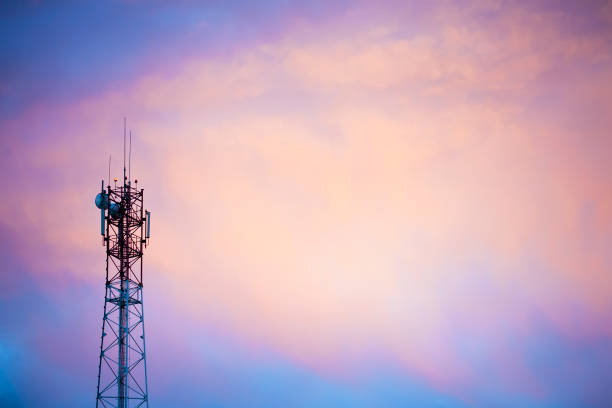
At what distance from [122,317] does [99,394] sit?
8528 millimetres

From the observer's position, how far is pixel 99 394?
7856 centimetres

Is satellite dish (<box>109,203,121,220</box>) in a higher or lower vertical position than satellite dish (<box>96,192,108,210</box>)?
lower

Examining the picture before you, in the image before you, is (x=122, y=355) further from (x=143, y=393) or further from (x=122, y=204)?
(x=122, y=204)

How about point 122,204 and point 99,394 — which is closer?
point 99,394

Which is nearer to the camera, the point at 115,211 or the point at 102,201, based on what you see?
the point at 102,201

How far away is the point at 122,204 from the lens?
8394 centimetres

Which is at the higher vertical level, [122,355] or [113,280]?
[113,280]

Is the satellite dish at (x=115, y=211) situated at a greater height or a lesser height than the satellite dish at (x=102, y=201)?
lesser

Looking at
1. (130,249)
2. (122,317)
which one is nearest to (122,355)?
(122,317)

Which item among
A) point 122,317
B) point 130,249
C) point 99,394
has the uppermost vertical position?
point 130,249

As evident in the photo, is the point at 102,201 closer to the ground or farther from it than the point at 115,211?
farther from it

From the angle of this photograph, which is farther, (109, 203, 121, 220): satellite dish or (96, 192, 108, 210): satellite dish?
(109, 203, 121, 220): satellite dish

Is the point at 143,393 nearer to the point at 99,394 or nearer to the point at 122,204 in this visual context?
the point at 99,394

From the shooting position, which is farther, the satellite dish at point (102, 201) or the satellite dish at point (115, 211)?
the satellite dish at point (115, 211)
